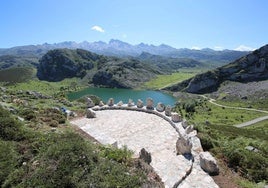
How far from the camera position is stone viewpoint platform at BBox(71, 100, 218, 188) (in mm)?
12531

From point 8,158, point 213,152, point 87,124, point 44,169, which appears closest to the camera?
point 44,169

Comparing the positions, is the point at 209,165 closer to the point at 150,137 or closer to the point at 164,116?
the point at 150,137

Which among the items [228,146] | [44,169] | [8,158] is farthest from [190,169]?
[8,158]

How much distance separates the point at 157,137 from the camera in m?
18.9

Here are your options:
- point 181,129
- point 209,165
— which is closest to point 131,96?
point 181,129

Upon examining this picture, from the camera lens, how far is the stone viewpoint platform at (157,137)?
12.5 meters

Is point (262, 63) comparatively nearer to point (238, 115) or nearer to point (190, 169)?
point (238, 115)

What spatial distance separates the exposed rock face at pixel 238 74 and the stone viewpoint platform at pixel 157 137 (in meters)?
144

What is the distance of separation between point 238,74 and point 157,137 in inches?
6220

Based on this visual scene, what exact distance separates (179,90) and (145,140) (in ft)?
515

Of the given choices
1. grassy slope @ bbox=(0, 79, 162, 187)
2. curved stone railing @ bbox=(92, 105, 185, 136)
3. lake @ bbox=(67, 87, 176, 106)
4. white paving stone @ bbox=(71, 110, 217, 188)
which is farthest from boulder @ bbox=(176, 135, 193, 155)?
lake @ bbox=(67, 87, 176, 106)

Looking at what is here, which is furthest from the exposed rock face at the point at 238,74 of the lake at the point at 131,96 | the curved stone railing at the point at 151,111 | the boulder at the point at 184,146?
the boulder at the point at 184,146

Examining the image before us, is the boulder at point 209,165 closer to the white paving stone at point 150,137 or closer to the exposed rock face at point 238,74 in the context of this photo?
the white paving stone at point 150,137

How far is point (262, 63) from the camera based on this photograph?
520ft
